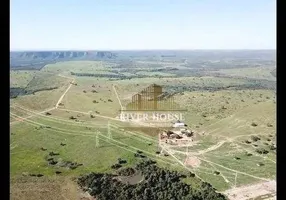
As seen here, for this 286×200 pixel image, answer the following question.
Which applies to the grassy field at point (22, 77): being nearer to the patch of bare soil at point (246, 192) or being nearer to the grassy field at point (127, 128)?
the grassy field at point (127, 128)

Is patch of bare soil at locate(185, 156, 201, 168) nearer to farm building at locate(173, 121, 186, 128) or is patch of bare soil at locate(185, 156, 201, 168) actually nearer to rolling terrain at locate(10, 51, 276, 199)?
rolling terrain at locate(10, 51, 276, 199)

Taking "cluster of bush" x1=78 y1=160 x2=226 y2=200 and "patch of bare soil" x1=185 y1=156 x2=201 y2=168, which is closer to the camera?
"cluster of bush" x1=78 y1=160 x2=226 y2=200

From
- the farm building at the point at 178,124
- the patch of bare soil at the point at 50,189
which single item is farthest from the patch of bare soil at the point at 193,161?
the patch of bare soil at the point at 50,189

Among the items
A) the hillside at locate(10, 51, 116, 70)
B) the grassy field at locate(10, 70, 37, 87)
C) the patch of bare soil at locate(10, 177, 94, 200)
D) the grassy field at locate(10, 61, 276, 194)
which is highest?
the hillside at locate(10, 51, 116, 70)

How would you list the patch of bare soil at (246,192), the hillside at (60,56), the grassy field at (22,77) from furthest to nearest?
the hillside at (60,56)
the patch of bare soil at (246,192)
the grassy field at (22,77)

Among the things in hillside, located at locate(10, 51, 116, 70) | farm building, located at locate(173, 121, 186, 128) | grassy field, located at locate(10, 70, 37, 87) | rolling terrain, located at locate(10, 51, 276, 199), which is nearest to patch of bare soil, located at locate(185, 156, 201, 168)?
rolling terrain, located at locate(10, 51, 276, 199)
